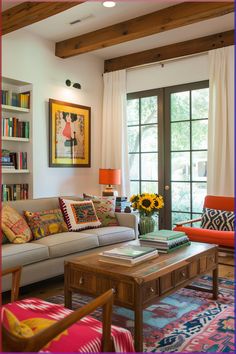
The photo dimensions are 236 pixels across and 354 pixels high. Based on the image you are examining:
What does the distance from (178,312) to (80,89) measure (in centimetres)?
383

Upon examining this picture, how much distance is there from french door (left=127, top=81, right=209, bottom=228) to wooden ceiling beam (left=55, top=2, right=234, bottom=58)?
3.89 ft

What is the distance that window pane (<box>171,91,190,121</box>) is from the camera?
5.07 m

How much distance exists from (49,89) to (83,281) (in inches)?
130

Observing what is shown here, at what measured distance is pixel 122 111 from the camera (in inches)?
218

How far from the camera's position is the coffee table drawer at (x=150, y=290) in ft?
6.82

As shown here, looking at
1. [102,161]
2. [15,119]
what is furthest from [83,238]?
[102,161]

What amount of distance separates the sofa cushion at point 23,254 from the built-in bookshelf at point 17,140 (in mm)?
1610

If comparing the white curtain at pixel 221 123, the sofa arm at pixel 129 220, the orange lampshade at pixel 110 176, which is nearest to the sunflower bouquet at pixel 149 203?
the sofa arm at pixel 129 220

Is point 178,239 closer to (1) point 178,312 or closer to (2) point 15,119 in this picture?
(1) point 178,312

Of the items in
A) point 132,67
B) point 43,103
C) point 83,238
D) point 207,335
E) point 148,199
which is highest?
point 132,67

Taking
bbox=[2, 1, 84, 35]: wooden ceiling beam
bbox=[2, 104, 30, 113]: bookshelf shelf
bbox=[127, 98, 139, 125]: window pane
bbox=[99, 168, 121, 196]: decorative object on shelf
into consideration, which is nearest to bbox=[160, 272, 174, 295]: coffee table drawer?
bbox=[2, 1, 84, 35]: wooden ceiling beam

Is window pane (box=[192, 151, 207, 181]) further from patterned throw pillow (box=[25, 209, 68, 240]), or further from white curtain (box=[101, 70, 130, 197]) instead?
patterned throw pillow (box=[25, 209, 68, 240])

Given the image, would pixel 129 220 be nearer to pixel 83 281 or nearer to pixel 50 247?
pixel 50 247

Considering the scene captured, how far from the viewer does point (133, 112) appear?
5625 millimetres
